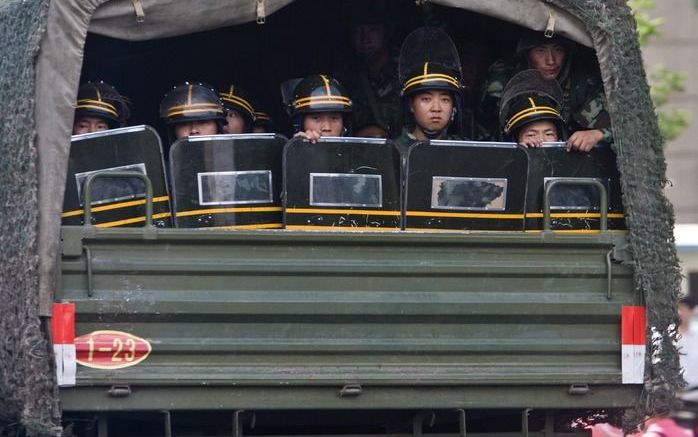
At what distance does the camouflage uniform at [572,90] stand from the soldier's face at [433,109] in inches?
19.2

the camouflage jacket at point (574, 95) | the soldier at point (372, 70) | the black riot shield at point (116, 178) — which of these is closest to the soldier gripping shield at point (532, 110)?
the camouflage jacket at point (574, 95)

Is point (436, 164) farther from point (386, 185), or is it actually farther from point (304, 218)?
point (304, 218)

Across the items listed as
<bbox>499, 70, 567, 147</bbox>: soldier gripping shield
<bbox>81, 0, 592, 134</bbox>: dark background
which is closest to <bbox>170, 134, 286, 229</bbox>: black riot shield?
<bbox>499, 70, 567, 147</bbox>: soldier gripping shield

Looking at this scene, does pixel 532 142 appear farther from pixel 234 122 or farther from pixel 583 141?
pixel 234 122

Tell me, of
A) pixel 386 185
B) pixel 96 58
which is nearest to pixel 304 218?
pixel 386 185

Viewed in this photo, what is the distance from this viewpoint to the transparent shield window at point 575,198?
19.5 feet

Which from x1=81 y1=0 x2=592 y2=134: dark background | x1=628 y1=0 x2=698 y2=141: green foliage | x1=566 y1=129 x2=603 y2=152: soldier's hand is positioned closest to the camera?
x1=566 y1=129 x2=603 y2=152: soldier's hand

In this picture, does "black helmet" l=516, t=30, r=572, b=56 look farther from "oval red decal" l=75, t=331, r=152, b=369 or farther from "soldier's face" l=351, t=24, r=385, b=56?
"oval red decal" l=75, t=331, r=152, b=369

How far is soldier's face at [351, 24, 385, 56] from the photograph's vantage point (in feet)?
25.2

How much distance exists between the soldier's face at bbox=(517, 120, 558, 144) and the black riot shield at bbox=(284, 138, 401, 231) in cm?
101

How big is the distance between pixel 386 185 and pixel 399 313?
24.2 inches

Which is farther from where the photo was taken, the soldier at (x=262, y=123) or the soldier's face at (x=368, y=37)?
the soldier's face at (x=368, y=37)

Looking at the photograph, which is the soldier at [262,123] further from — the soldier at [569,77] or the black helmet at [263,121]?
the soldier at [569,77]

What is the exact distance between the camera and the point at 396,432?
5855 mm
